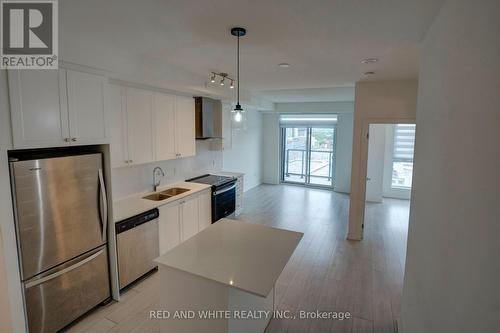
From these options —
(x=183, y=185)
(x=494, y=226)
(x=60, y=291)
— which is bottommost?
(x=60, y=291)

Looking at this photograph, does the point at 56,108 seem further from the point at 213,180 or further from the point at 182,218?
the point at 213,180

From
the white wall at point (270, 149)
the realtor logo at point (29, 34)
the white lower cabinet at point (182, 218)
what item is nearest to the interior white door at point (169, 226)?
the white lower cabinet at point (182, 218)

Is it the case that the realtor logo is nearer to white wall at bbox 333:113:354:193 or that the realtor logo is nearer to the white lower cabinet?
the white lower cabinet

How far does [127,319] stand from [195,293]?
4.00 feet

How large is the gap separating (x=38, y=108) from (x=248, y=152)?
609 centimetres

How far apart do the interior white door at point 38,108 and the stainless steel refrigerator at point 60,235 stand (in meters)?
0.18

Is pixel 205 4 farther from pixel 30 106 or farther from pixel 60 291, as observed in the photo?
pixel 60 291

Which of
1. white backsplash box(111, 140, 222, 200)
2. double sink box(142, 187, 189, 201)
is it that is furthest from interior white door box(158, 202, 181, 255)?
white backsplash box(111, 140, 222, 200)

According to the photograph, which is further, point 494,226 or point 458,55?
point 458,55

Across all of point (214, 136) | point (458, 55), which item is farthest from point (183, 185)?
point (458, 55)

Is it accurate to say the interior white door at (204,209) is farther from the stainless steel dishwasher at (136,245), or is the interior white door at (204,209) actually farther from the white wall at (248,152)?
the white wall at (248,152)

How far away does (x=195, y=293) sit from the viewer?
209 cm

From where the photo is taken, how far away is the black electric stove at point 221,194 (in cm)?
480

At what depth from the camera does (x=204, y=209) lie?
4562 mm
